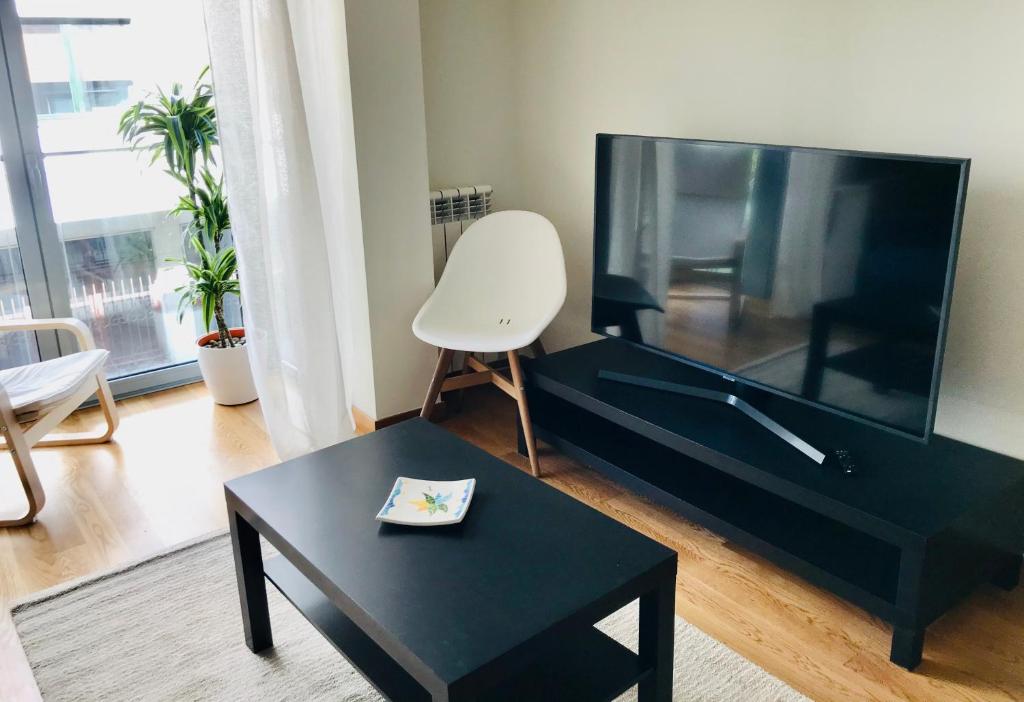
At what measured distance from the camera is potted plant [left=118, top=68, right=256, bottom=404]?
11.5 ft

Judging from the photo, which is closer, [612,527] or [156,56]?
[612,527]

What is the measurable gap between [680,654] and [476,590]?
29.7 inches

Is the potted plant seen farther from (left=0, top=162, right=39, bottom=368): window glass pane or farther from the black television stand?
the black television stand

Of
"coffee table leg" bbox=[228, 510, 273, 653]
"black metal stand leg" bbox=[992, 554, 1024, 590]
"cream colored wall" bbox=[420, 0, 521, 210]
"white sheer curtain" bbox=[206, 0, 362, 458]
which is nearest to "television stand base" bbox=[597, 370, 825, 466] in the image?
"black metal stand leg" bbox=[992, 554, 1024, 590]

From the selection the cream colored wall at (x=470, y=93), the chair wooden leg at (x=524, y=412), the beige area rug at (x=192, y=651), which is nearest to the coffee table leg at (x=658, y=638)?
the beige area rug at (x=192, y=651)

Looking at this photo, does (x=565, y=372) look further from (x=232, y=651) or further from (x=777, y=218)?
(x=232, y=651)

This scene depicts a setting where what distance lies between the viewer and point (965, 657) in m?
2.18

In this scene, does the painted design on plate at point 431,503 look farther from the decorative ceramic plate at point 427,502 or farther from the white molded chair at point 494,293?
the white molded chair at point 494,293

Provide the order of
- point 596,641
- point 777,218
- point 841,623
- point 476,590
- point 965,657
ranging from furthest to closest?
point 777,218 → point 841,623 → point 965,657 → point 596,641 → point 476,590

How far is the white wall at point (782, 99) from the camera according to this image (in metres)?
2.29

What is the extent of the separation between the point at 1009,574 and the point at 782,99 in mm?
1518

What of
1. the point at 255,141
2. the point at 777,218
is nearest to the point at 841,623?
the point at 777,218

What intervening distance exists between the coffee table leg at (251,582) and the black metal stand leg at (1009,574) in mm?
1932

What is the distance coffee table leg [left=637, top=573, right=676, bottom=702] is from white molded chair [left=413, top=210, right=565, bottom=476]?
1.34 m
